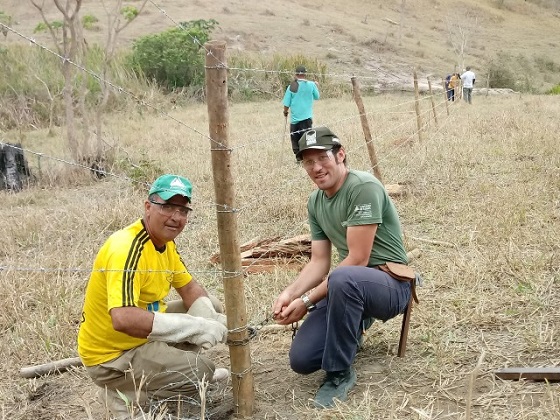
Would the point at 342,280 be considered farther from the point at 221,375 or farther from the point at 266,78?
the point at 266,78

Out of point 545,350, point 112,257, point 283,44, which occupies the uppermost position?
point 283,44

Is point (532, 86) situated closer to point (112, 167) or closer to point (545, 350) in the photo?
point (112, 167)

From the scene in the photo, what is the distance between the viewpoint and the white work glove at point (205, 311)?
350 cm

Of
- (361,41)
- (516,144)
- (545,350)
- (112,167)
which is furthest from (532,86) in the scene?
(545,350)

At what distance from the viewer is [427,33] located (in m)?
42.5

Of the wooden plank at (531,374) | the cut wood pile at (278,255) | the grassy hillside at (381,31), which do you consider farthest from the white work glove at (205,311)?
the grassy hillside at (381,31)

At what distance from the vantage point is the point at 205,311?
351cm

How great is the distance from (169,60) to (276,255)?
16.3m

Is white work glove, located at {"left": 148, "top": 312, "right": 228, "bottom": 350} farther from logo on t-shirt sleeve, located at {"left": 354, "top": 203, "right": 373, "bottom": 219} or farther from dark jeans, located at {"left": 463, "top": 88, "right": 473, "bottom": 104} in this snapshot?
dark jeans, located at {"left": 463, "top": 88, "right": 473, "bottom": 104}

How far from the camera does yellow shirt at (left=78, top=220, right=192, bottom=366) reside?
9.92ft

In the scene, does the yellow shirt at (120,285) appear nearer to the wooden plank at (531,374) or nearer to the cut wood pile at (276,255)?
the wooden plank at (531,374)

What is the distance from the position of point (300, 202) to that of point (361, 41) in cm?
2983

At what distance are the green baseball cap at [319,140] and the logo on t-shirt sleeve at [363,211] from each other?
34 cm

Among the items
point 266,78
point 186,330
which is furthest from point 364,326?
point 266,78
